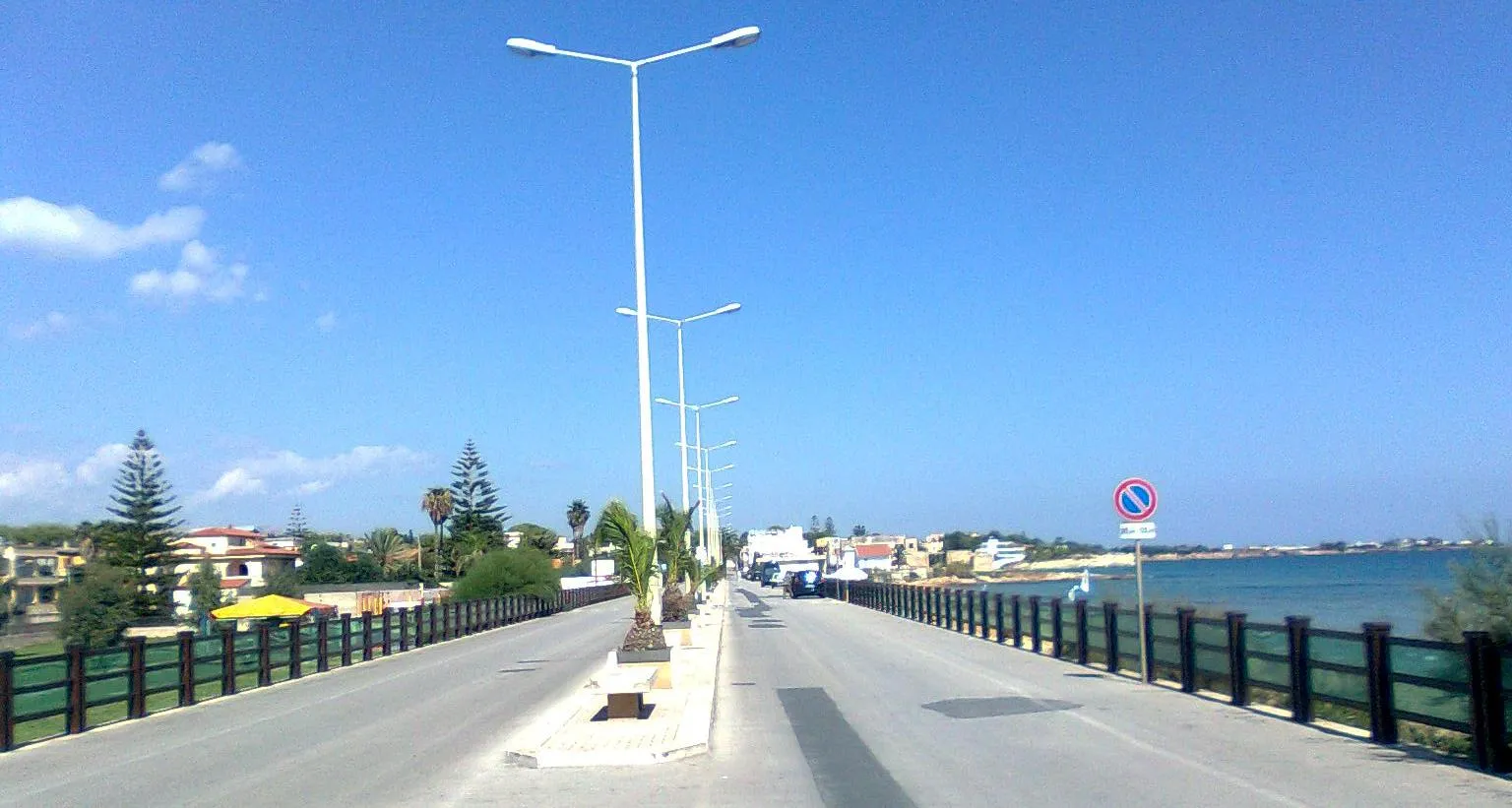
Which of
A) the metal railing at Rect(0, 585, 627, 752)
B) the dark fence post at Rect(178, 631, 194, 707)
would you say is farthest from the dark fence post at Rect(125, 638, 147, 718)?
the dark fence post at Rect(178, 631, 194, 707)

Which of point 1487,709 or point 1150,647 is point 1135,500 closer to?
point 1150,647

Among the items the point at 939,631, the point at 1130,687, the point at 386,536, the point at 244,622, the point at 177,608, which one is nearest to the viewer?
the point at 1130,687

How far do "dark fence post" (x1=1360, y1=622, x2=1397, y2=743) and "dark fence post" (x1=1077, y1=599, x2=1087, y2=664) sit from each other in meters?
10.1

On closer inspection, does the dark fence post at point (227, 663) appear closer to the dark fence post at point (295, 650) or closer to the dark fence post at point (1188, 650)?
the dark fence post at point (295, 650)

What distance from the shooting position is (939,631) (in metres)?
36.1

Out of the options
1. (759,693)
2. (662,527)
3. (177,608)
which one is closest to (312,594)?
(177,608)

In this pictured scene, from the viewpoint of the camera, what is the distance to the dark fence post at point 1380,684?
12664 millimetres

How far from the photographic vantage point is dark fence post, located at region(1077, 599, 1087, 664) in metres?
23.1

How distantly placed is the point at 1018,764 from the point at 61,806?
852 centimetres

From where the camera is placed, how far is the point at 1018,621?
28.4 metres

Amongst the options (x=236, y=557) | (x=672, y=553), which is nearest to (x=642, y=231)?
(x=672, y=553)

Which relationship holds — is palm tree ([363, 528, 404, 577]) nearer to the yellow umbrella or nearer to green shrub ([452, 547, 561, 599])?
green shrub ([452, 547, 561, 599])

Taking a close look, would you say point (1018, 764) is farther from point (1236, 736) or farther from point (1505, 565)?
Answer: point (1505, 565)

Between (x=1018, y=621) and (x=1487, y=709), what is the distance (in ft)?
58.1
